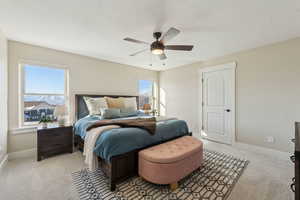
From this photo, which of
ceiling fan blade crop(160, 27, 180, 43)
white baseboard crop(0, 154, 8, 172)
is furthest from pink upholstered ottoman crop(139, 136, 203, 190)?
white baseboard crop(0, 154, 8, 172)

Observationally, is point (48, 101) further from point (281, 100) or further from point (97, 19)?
point (281, 100)

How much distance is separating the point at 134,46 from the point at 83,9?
1.37 meters

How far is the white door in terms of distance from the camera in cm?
357

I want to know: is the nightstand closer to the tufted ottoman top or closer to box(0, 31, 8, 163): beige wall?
box(0, 31, 8, 163): beige wall

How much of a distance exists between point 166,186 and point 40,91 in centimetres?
339

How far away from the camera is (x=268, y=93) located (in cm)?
302

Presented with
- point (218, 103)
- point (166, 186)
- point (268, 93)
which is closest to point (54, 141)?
point (166, 186)

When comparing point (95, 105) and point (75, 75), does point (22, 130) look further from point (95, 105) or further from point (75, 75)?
point (75, 75)

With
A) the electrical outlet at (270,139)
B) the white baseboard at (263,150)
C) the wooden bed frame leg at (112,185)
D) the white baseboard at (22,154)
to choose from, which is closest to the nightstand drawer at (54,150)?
the white baseboard at (22,154)

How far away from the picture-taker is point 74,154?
3.00 m

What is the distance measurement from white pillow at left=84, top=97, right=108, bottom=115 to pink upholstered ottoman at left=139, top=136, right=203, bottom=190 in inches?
73.0

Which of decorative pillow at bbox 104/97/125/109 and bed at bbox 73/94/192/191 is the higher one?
decorative pillow at bbox 104/97/125/109

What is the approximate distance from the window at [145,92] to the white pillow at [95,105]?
1850 millimetres

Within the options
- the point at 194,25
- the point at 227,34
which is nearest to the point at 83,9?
the point at 194,25
